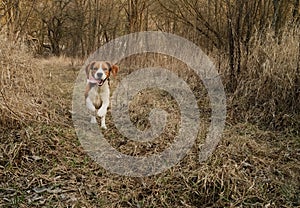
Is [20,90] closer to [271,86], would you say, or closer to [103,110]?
[103,110]

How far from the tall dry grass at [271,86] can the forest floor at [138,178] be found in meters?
0.66

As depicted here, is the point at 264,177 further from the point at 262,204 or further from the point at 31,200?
the point at 31,200

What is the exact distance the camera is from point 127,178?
2.21 metres

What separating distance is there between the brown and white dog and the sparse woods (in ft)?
0.91

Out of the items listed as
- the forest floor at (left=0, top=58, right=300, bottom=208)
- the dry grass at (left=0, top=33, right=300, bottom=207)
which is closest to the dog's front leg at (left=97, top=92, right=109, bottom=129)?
the dry grass at (left=0, top=33, right=300, bottom=207)

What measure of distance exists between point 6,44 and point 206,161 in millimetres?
2629

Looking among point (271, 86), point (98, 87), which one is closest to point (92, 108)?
point (98, 87)

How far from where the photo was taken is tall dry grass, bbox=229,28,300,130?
3.32 m

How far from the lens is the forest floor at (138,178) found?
78.7 inches

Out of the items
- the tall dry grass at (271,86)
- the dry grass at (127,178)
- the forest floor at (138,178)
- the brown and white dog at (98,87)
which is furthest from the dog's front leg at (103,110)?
the tall dry grass at (271,86)

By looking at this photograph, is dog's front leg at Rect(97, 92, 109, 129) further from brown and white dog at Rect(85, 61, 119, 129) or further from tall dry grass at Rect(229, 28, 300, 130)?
tall dry grass at Rect(229, 28, 300, 130)

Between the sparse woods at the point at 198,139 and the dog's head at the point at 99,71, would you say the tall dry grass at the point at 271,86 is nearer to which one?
the sparse woods at the point at 198,139

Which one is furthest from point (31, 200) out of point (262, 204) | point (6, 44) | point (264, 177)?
point (6, 44)

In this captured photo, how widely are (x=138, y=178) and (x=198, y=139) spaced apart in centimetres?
81
